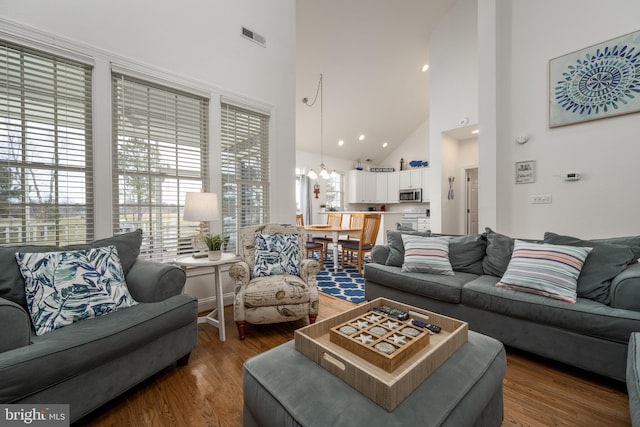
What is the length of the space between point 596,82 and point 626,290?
8.02ft

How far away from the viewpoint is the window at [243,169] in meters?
3.01

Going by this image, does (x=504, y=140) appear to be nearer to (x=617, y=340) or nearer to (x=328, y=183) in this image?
(x=617, y=340)

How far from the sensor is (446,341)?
113 cm

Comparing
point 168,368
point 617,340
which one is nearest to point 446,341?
point 617,340

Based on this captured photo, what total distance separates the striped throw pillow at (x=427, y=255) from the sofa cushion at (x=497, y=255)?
324 mm

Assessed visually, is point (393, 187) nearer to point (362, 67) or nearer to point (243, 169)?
point (362, 67)

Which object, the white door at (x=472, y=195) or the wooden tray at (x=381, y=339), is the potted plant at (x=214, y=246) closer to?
the wooden tray at (x=381, y=339)

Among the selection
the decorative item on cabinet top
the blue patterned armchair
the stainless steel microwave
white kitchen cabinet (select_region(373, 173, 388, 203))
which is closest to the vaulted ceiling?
the decorative item on cabinet top

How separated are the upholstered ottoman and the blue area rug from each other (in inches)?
76.6

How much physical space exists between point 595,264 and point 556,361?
0.74 meters

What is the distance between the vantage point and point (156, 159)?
2516mm

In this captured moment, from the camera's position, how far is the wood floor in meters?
1.37

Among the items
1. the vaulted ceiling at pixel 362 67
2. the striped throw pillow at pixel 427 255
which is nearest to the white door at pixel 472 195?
the vaulted ceiling at pixel 362 67

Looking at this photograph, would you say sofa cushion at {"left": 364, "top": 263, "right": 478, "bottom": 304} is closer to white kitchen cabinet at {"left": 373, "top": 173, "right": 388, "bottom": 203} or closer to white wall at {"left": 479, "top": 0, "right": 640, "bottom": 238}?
white wall at {"left": 479, "top": 0, "right": 640, "bottom": 238}
